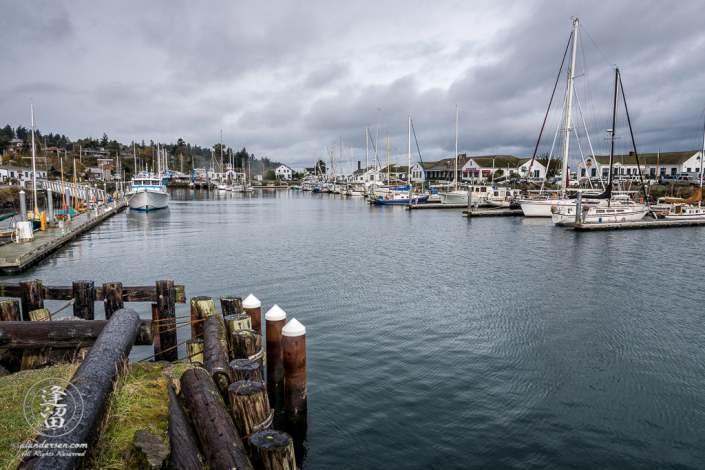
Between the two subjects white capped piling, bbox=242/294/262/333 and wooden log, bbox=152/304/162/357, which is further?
wooden log, bbox=152/304/162/357

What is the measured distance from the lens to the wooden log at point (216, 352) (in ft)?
21.6

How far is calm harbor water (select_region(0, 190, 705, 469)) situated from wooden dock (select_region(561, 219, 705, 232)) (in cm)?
960

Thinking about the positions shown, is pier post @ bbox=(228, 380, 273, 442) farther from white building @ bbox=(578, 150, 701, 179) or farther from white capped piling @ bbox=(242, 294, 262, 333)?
white building @ bbox=(578, 150, 701, 179)

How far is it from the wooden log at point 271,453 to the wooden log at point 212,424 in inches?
5.8

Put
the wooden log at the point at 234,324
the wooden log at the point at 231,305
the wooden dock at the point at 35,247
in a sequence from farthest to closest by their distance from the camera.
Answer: the wooden dock at the point at 35,247 → the wooden log at the point at 231,305 → the wooden log at the point at 234,324

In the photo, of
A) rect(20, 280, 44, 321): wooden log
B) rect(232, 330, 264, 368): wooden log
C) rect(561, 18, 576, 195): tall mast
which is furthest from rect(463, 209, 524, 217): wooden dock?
rect(20, 280, 44, 321): wooden log

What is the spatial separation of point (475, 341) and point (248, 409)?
8.35m

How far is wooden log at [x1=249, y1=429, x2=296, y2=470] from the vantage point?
482cm

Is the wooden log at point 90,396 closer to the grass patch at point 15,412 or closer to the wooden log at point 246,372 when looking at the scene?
the grass patch at point 15,412

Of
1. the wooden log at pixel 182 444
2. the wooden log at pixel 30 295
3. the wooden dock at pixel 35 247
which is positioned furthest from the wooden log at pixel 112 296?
the wooden dock at pixel 35 247

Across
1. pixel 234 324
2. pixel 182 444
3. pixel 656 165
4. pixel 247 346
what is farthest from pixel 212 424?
pixel 656 165

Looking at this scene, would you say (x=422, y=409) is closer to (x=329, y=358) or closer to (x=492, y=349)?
(x=329, y=358)

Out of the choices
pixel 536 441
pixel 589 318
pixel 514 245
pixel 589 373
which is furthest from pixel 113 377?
pixel 514 245

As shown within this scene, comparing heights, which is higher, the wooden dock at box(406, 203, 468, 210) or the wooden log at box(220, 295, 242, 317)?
the wooden dock at box(406, 203, 468, 210)
